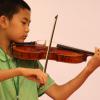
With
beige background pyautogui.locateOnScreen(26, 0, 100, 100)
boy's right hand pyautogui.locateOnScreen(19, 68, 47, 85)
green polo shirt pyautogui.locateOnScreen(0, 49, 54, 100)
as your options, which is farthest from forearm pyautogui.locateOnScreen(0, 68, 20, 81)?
beige background pyautogui.locateOnScreen(26, 0, 100, 100)

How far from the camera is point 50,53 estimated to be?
1.34m

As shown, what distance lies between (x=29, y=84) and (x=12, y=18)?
0.28 meters

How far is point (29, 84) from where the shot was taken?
4.29 ft

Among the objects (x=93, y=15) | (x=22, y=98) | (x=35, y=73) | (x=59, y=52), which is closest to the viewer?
(x=35, y=73)

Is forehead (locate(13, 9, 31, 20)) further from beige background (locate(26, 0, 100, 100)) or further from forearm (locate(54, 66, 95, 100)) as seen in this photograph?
beige background (locate(26, 0, 100, 100))

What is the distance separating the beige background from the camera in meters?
1.97

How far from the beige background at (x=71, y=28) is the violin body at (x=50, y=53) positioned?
53 centimetres

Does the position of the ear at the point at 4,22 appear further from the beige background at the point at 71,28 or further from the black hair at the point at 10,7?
the beige background at the point at 71,28

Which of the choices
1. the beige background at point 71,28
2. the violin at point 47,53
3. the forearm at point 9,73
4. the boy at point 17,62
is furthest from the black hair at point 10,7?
the beige background at point 71,28

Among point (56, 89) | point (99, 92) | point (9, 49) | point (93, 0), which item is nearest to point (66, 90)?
point (56, 89)

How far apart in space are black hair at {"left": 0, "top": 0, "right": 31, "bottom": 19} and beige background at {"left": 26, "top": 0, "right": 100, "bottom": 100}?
602mm

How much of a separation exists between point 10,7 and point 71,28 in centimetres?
72

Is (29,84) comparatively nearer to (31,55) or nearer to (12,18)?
(31,55)

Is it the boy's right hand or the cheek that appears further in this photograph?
the cheek
